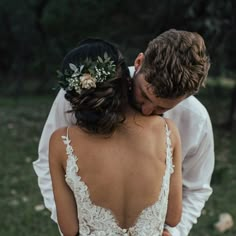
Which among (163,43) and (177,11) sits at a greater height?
(163,43)

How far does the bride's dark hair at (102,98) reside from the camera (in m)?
1.76

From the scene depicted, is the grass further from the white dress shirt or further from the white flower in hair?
the white flower in hair

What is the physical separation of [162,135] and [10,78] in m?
14.7

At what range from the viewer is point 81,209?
1.91 m

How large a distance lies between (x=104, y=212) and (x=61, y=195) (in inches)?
6.0

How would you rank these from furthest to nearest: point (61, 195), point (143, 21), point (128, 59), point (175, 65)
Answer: point (143, 21), point (128, 59), point (61, 195), point (175, 65)

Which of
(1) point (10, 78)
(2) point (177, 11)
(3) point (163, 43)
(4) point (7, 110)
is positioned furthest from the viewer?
(1) point (10, 78)

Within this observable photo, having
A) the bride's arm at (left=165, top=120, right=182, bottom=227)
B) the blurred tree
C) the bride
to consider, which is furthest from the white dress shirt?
the blurred tree

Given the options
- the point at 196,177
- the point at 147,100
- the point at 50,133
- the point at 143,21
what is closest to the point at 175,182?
the point at 147,100

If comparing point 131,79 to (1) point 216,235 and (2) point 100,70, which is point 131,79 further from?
(1) point 216,235

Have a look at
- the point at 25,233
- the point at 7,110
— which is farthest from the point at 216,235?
the point at 7,110

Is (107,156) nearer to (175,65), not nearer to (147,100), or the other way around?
(147,100)

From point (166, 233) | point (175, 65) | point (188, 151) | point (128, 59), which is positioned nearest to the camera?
point (175, 65)

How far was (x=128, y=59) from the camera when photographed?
709cm
